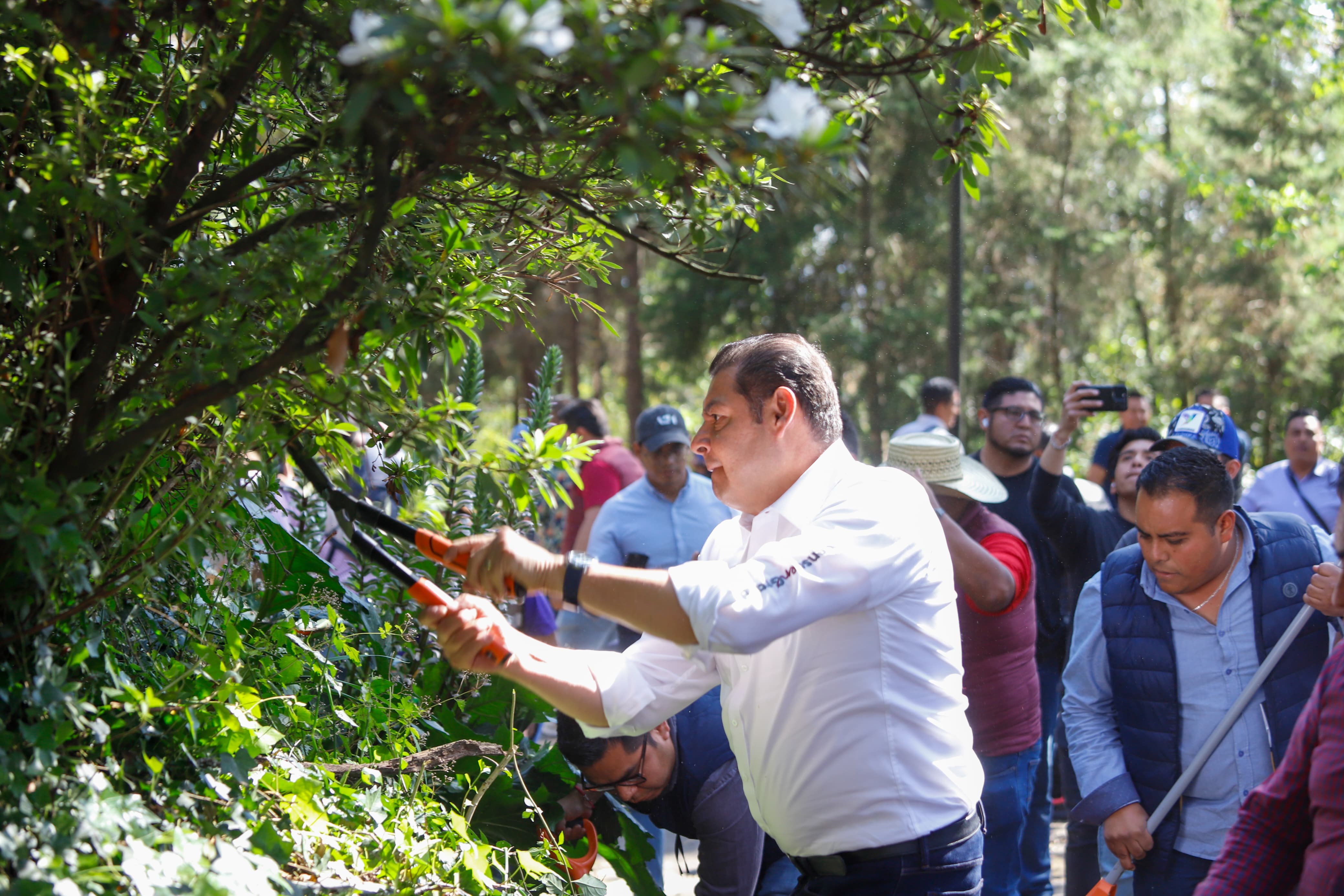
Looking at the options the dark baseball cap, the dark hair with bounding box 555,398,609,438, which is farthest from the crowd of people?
the dark hair with bounding box 555,398,609,438

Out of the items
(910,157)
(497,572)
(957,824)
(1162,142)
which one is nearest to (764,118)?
(497,572)

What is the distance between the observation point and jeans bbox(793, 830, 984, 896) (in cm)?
238

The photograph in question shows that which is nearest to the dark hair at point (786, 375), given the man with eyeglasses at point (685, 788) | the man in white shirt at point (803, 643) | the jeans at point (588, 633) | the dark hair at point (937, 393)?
the man in white shirt at point (803, 643)

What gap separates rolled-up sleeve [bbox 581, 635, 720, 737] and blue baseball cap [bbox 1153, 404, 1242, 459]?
9.58ft

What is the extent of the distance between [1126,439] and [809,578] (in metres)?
4.02

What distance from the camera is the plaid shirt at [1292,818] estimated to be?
205cm

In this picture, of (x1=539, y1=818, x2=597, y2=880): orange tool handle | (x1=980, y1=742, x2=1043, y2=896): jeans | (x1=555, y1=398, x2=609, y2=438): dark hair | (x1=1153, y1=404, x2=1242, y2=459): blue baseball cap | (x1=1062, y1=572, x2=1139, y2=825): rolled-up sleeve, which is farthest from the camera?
(x1=555, y1=398, x2=609, y2=438): dark hair

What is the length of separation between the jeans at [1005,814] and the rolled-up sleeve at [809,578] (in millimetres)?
2107

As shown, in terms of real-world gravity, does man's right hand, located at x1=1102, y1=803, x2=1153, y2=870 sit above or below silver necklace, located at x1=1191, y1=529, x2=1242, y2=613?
below

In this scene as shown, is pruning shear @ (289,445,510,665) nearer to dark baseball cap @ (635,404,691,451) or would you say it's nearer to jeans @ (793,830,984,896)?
jeans @ (793,830,984,896)

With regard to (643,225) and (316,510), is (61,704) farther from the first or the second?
(316,510)

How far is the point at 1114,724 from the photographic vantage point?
11.8 ft

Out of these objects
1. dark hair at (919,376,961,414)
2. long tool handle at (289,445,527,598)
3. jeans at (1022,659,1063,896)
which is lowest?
jeans at (1022,659,1063,896)

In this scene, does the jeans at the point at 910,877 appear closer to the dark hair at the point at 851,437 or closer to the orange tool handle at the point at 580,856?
the orange tool handle at the point at 580,856
